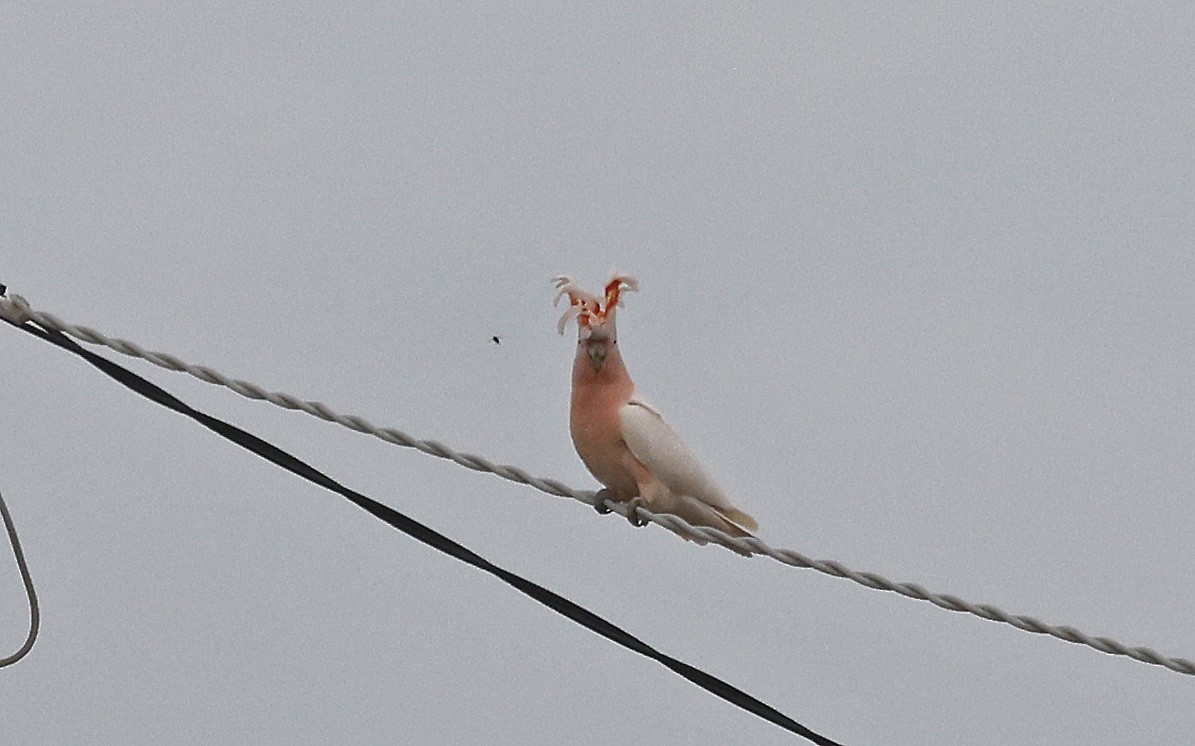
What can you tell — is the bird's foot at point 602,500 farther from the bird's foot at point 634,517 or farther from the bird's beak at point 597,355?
the bird's beak at point 597,355

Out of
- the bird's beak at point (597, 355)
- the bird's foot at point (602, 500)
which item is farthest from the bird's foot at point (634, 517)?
the bird's beak at point (597, 355)

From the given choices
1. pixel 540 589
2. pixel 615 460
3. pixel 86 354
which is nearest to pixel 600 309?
pixel 615 460

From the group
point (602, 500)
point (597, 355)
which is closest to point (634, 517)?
point (602, 500)

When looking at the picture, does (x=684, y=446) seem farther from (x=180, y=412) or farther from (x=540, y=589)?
(x=180, y=412)

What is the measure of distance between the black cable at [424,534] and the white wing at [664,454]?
1096mm

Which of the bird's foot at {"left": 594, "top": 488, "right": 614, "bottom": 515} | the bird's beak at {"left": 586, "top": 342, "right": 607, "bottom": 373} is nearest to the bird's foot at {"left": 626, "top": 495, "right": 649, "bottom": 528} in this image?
the bird's foot at {"left": 594, "top": 488, "right": 614, "bottom": 515}

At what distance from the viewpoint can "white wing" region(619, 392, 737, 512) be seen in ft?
16.2

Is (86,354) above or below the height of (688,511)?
below

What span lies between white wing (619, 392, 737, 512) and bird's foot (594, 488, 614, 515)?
0.14 m

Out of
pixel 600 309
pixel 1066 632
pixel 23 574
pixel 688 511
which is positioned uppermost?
pixel 600 309

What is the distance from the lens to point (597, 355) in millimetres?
4977

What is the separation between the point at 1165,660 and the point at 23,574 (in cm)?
245

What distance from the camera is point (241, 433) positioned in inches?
148

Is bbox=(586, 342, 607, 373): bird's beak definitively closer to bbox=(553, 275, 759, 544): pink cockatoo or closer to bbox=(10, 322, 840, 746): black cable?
bbox=(553, 275, 759, 544): pink cockatoo
